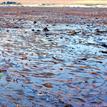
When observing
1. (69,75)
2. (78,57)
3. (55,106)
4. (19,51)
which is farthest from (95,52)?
(55,106)

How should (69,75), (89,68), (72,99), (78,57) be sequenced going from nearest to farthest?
(72,99) → (69,75) → (89,68) → (78,57)

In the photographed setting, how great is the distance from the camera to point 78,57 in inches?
555

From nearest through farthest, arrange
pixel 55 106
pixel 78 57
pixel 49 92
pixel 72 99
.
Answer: pixel 55 106 → pixel 72 99 → pixel 49 92 → pixel 78 57

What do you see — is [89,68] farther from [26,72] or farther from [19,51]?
[19,51]

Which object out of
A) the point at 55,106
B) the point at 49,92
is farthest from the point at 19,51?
the point at 55,106

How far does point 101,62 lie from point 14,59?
3.05 meters

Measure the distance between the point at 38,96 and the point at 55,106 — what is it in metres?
0.85

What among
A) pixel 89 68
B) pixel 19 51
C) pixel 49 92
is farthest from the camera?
pixel 19 51

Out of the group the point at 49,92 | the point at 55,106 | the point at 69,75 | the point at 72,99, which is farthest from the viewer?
the point at 69,75

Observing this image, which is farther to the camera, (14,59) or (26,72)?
(14,59)

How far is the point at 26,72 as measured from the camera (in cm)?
1114

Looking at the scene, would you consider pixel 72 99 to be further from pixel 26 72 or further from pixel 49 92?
pixel 26 72

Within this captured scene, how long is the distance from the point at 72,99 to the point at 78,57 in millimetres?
5808

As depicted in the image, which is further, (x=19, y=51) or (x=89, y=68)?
(x=19, y=51)
